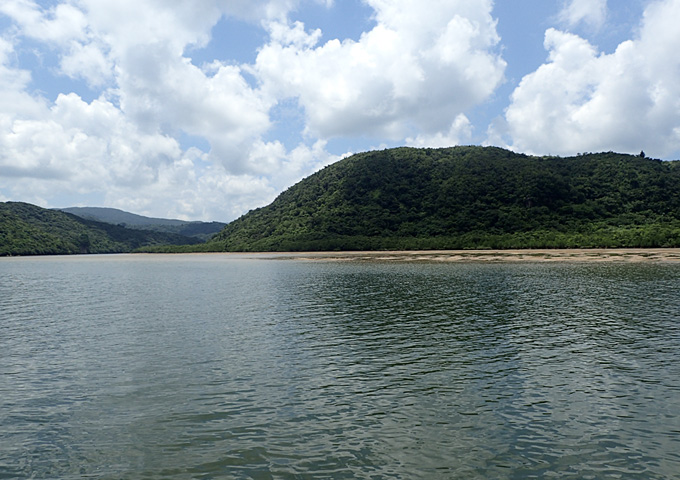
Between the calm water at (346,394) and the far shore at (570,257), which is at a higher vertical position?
the far shore at (570,257)

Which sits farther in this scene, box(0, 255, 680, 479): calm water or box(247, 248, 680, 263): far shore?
box(247, 248, 680, 263): far shore

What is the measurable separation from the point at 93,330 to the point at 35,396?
1735 centimetres

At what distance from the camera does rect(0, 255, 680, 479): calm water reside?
15062 millimetres

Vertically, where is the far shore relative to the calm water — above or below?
above

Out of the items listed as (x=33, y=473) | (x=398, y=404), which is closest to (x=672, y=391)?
(x=398, y=404)

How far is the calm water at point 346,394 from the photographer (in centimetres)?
1506

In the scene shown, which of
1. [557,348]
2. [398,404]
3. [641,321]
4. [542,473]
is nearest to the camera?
[542,473]

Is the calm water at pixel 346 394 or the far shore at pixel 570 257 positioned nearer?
the calm water at pixel 346 394

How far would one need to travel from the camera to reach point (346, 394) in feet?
70.5

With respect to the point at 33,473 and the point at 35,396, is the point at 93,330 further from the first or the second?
the point at 33,473

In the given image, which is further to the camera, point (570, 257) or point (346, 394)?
point (570, 257)

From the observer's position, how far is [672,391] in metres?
20.8

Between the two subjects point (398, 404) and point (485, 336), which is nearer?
point (398, 404)

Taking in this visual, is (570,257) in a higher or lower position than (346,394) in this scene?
higher
